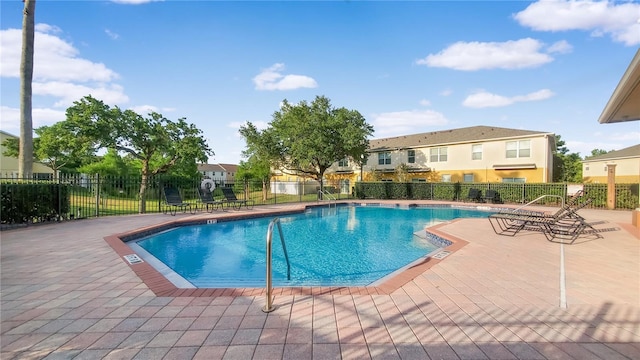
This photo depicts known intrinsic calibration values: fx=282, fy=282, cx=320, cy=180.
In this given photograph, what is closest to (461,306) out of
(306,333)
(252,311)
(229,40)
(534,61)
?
(306,333)

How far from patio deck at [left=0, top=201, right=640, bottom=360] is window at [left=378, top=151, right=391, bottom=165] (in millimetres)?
25960

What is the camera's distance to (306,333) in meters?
2.61

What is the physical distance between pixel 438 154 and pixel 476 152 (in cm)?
327

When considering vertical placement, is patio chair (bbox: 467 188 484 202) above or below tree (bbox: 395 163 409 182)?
below

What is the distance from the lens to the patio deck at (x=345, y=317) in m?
2.37

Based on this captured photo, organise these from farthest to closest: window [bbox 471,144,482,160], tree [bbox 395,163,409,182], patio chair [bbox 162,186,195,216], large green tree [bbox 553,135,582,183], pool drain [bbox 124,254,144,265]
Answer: large green tree [bbox 553,135,582,183] < tree [bbox 395,163,409,182] < window [bbox 471,144,482,160] < patio chair [bbox 162,186,195,216] < pool drain [bbox 124,254,144,265]

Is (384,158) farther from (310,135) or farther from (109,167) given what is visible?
(109,167)

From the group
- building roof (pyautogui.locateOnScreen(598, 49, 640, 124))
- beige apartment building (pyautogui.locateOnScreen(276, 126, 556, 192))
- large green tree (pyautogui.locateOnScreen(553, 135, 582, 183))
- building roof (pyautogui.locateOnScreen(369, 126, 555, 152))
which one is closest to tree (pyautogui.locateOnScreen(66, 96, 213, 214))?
building roof (pyautogui.locateOnScreen(598, 49, 640, 124))

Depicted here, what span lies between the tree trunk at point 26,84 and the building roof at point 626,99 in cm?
1602

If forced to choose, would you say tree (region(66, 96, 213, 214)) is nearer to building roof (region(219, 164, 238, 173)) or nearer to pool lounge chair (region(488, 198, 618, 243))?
pool lounge chair (region(488, 198, 618, 243))

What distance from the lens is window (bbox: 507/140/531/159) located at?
21.8m

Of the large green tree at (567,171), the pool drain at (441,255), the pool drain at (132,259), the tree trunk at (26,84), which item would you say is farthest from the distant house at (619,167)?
the tree trunk at (26,84)

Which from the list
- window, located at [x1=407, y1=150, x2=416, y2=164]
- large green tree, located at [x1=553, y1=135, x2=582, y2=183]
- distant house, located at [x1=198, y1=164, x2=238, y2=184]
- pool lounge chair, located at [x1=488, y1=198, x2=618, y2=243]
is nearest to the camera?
pool lounge chair, located at [x1=488, y1=198, x2=618, y2=243]

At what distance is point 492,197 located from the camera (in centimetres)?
1905
